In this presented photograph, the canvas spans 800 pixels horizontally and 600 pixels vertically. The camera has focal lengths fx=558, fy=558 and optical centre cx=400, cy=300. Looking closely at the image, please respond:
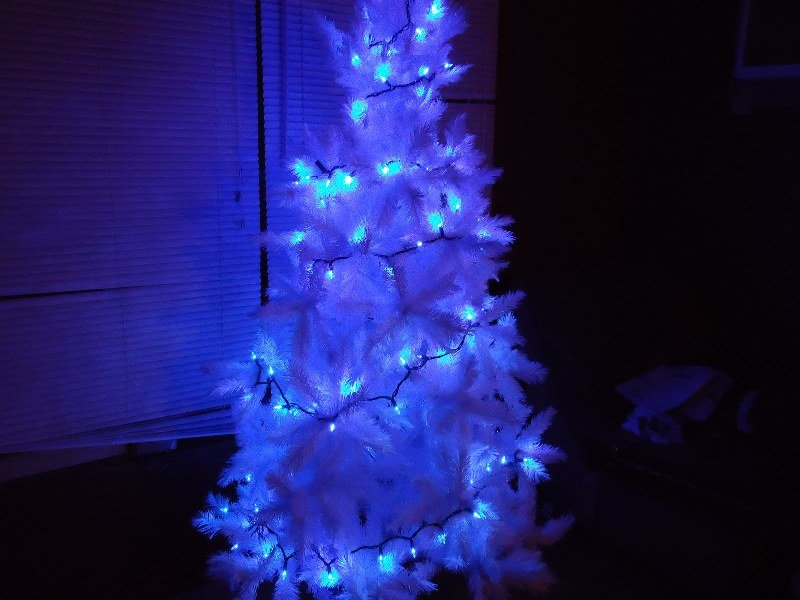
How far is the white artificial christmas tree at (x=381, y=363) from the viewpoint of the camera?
171cm

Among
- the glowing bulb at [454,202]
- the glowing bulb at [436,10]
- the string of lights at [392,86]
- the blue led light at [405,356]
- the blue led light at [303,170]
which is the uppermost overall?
the glowing bulb at [436,10]

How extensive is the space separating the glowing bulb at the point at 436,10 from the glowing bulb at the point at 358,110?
1.17ft

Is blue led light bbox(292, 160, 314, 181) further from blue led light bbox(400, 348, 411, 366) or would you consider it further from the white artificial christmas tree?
blue led light bbox(400, 348, 411, 366)

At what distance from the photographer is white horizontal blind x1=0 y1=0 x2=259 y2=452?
192 cm

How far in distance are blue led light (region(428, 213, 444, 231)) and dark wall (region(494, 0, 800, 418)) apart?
103 cm

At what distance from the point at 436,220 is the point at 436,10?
689 millimetres

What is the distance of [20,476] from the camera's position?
2084mm

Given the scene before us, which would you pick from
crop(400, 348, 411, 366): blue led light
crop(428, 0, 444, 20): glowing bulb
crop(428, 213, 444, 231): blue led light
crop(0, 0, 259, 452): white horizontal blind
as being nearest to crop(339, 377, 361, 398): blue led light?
crop(400, 348, 411, 366): blue led light

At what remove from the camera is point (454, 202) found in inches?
75.2

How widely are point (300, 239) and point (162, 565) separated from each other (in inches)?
53.6

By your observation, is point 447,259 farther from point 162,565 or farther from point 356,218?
point 162,565

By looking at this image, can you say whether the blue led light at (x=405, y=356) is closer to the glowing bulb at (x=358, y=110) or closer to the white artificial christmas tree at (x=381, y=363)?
the white artificial christmas tree at (x=381, y=363)

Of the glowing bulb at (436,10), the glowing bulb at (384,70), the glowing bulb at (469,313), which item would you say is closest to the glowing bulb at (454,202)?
the glowing bulb at (469,313)

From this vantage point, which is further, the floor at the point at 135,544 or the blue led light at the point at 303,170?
the floor at the point at 135,544
